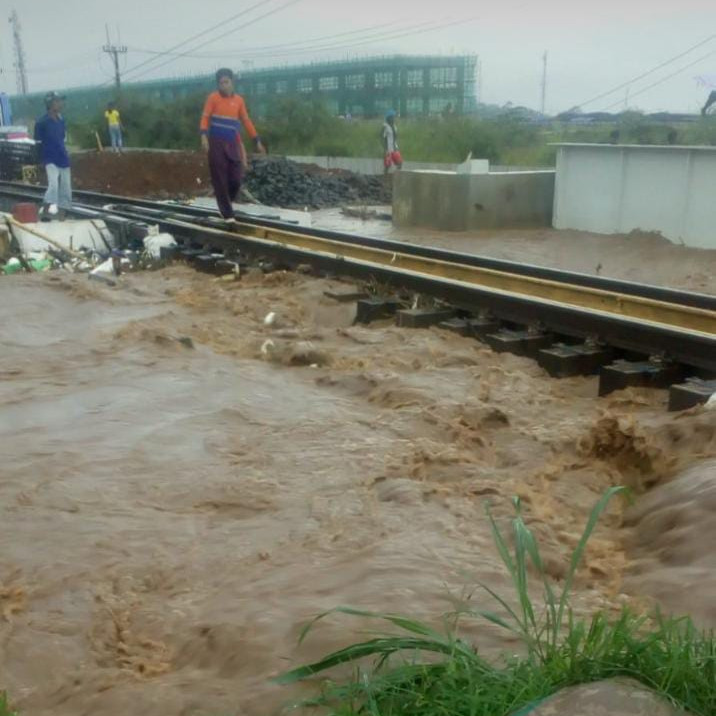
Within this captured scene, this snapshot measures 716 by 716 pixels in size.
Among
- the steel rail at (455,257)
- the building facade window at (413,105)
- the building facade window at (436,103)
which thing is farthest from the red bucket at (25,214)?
the building facade window at (436,103)

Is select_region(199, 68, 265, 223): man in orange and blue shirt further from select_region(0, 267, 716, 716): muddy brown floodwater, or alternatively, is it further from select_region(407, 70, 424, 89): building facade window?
select_region(407, 70, 424, 89): building facade window

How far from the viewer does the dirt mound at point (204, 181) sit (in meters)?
24.5

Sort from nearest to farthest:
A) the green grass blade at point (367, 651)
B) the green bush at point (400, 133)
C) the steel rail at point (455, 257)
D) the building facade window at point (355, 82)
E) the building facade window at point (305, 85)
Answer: the green grass blade at point (367, 651) → the steel rail at point (455, 257) → the green bush at point (400, 133) → the building facade window at point (355, 82) → the building facade window at point (305, 85)

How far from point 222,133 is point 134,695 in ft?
34.8

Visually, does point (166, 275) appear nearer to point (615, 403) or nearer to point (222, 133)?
point (222, 133)

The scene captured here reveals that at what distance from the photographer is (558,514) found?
13.1 ft

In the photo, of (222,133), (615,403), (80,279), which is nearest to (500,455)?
(615,403)

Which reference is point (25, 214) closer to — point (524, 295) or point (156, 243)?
point (156, 243)

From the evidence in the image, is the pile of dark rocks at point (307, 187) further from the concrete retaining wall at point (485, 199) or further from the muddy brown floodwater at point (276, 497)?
the muddy brown floodwater at point (276, 497)

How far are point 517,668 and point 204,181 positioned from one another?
27.1m

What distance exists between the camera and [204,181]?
28.4m

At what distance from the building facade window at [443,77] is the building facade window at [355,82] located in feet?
13.1

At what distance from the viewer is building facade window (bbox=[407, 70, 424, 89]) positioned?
53094 mm

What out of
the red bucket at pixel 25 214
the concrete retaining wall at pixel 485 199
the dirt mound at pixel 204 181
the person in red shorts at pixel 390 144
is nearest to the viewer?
the red bucket at pixel 25 214
